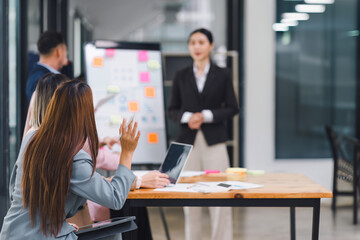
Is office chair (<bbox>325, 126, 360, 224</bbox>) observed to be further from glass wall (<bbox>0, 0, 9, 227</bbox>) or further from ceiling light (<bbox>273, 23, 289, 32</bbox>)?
glass wall (<bbox>0, 0, 9, 227</bbox>)

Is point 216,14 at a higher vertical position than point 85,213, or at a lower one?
higher

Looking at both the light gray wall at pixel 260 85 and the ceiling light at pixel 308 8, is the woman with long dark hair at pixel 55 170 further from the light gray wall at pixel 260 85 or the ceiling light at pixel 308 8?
the ceiling light at pixel 308 8

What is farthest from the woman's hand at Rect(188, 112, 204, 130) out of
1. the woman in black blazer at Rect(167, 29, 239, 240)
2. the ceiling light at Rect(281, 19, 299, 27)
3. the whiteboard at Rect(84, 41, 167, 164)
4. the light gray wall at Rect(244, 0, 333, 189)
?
the ceiling light at Rect(281, 19, 299, 27)

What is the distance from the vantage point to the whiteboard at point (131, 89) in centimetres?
412

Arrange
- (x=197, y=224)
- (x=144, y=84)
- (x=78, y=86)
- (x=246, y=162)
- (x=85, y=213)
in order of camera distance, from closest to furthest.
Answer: (x=78, y=86) → (x=85, y=213) → (x=197, y=224) → (x=144, y=84) → (x=246, y=162)

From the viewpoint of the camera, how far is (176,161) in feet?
8.79

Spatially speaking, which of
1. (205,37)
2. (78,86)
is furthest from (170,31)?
(78,86)

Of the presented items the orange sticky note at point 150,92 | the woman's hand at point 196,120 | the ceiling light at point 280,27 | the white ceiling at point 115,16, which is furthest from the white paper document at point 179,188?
the white ceiling at point 115,16

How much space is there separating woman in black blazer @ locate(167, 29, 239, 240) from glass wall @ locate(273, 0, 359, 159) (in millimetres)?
2571

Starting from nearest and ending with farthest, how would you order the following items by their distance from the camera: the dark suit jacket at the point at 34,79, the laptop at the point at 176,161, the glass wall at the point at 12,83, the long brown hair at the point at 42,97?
the long brown hair at the point at 42,97 → the laptop at the point at 176,161 → the dark suit jacket at the point at 34,79 → the glass wall at the point at 12,83

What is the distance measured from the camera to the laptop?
262cm

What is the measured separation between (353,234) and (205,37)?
7.44 feet

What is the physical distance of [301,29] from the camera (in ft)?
20.5

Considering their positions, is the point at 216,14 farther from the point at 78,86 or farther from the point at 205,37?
the point at 78,86
